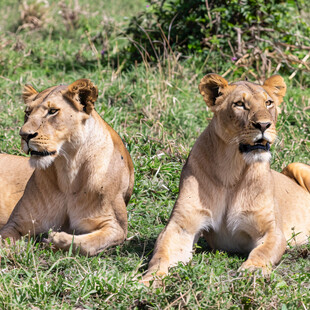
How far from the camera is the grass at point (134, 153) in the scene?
328 cm

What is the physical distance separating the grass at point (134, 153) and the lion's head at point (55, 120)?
57cm

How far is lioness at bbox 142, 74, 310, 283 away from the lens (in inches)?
150

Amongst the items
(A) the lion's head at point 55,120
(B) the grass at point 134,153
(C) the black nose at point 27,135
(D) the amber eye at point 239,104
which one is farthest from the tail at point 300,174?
(C) the black nose at point 27,135

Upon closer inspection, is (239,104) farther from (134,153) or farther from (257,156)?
(134,153)

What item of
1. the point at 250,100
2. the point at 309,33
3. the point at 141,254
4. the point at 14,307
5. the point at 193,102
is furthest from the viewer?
the point at 309,33

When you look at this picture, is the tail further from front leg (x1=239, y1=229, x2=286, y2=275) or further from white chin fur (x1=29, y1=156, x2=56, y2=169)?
white chin fur (x1=29, y1=156, x2=56, y2=169)

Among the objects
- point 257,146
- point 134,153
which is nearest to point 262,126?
point 257,146

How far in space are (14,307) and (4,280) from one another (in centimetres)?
26

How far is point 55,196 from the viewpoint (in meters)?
4.17

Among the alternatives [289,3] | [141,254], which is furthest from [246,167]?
[289,3]

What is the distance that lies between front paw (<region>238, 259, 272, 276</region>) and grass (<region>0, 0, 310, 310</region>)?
2.4 inches

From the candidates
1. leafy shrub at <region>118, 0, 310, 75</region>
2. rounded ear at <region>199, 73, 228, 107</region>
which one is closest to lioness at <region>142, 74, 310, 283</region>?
rounded ear at <region>199, 73, 228, 107</region>

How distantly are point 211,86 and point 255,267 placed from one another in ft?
3.84

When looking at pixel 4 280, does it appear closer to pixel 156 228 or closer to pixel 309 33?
pixel 156 228
